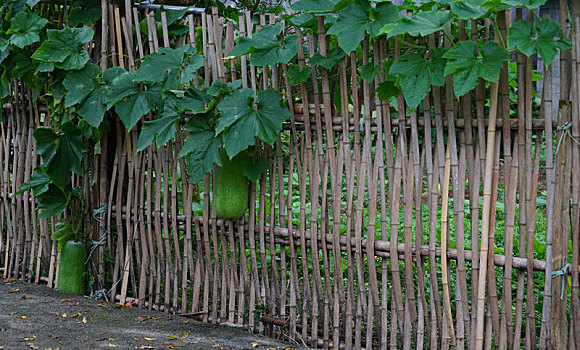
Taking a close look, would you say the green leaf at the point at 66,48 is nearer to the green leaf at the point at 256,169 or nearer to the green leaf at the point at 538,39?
the green leaf at the point at 256,169

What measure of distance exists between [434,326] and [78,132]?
7.59ft

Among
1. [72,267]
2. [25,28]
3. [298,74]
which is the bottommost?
[72,267]

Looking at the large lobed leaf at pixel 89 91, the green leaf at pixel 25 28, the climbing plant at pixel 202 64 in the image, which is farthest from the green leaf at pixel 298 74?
the green leaf at pixel 25 28

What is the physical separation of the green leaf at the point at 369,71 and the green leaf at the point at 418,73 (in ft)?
0.62

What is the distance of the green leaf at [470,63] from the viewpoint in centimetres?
235

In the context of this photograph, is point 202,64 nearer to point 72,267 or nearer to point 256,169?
point 256,169

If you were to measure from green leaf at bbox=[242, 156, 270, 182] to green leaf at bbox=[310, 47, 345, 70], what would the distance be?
1.91ft

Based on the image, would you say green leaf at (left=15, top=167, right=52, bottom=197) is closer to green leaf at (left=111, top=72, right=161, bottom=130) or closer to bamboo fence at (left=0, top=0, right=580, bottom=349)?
bamboo fence at (left=0, top=0, right=580, bottom=349)

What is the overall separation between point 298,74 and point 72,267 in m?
1.97

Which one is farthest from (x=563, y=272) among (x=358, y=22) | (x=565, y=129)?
(x=358, y=22)

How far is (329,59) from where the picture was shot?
289cm

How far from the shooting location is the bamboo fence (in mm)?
2473

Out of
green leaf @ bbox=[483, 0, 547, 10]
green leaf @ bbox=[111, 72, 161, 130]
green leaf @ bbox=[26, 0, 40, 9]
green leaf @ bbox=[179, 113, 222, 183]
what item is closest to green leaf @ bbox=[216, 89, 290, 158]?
green leaf @ bbox=[179, 113, 222, 183]

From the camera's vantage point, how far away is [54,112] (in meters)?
3.57
